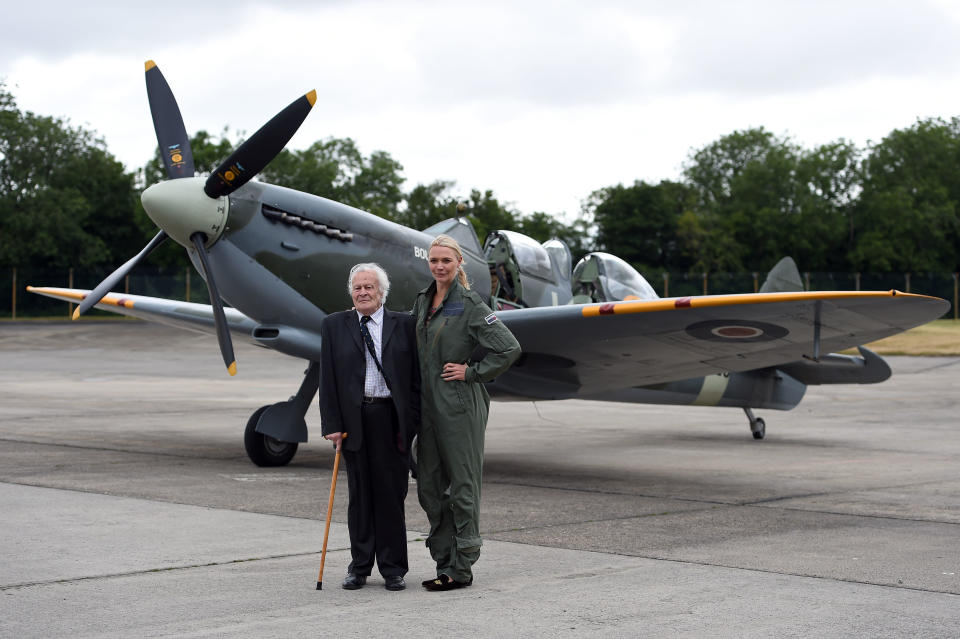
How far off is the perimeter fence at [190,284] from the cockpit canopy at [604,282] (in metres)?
28.7

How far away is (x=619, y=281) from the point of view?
36.4 ft

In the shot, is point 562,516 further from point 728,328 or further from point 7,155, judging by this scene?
point 7,155

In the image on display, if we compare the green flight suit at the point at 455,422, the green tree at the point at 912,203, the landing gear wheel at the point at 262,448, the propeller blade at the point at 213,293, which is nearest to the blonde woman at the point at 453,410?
the green flight suit at the point at 455,422

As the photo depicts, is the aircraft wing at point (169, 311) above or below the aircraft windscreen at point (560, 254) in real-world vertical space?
below

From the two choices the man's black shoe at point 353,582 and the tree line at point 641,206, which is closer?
the man's black shoe at point 353,582

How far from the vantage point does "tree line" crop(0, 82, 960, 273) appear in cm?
5541

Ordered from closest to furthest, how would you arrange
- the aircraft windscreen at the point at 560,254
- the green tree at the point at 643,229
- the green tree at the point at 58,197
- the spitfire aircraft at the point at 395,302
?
the spitfire aircraft at the point at 395,302
the aircraft windscreen at the point at 560,254
the green tree at the point at 58,197
the green tree at the point at 643,229

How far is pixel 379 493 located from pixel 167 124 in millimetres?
5715

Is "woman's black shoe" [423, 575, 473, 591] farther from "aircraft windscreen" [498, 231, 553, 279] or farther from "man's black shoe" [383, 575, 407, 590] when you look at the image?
"aircraft windscreen" [498, 231, 553, 279]

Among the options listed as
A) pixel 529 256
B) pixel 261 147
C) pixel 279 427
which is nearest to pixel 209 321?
pixel 279 427

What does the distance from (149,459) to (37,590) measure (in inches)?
205

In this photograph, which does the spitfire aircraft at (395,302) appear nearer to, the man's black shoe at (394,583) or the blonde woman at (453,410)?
the blonde woman at (453,410)

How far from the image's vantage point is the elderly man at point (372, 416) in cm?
455

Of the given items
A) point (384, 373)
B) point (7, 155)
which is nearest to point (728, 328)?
point (384, 373)
